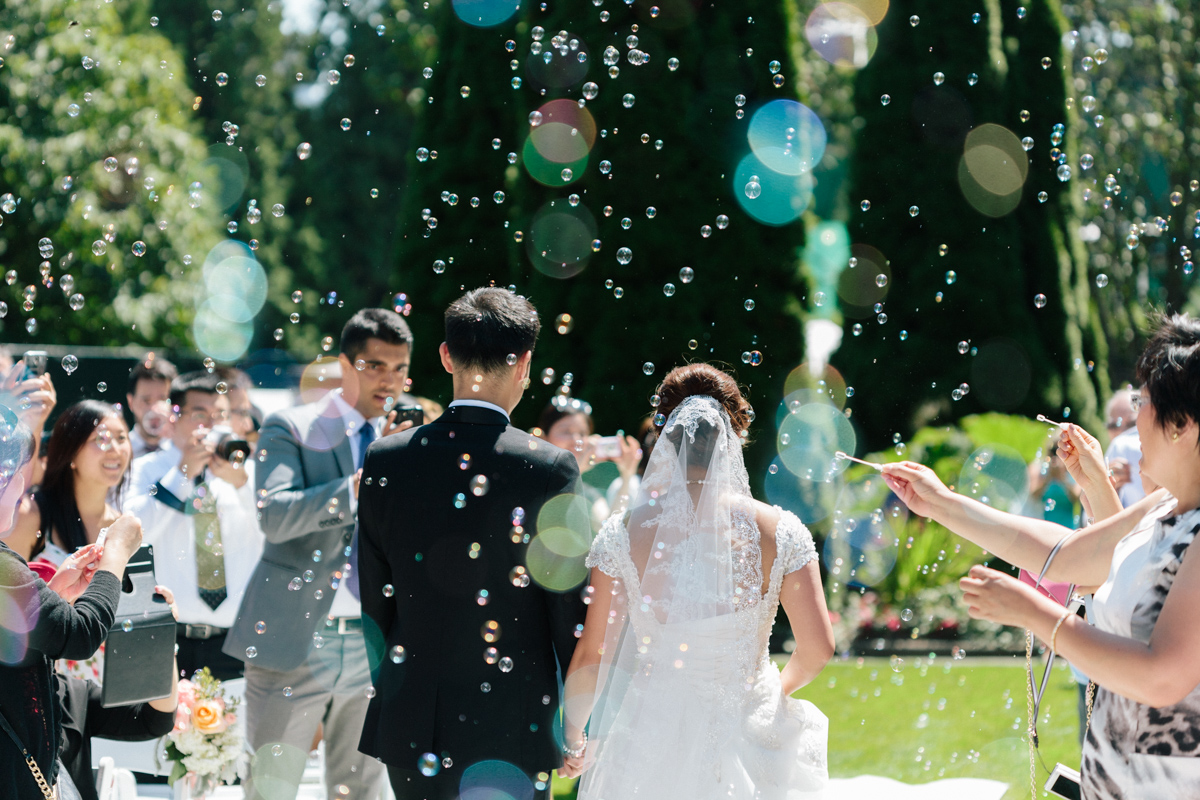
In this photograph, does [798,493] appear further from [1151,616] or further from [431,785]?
[1151,616]

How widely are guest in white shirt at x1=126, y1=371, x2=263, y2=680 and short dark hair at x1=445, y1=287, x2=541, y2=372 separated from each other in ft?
Answer: 7.21

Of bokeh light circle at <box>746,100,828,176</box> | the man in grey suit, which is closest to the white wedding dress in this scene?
the man in grey suit

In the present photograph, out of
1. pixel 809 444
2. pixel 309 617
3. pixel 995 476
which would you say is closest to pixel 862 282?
pixel 995 476

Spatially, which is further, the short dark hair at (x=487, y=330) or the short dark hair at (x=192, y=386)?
the short dark hair at (x=192, y=386)

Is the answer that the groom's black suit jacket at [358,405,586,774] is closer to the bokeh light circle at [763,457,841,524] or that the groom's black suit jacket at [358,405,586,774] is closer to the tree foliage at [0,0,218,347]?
the bokeh light circle at [763,457,841,524]

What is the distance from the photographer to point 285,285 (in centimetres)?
2523

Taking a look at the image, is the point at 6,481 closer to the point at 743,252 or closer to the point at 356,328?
the point at 356,328

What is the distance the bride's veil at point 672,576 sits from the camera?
8.96 ft

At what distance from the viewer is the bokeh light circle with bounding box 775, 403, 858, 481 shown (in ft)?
25.5

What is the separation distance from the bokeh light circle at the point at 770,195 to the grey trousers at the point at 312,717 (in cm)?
515

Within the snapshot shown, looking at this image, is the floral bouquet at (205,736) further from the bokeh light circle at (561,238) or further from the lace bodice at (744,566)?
the bokeh light circle at (561,238)

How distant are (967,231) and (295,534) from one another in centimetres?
838

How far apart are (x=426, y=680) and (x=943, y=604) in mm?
6583

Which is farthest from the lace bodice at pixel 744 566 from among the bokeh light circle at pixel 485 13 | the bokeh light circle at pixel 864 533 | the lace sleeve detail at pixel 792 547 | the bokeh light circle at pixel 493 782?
the bokeh light circle at pixel 485 13
